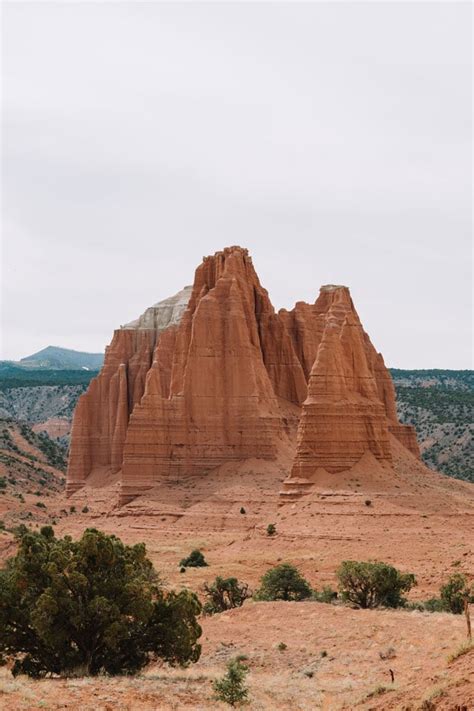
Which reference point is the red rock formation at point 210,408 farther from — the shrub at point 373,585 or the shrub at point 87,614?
the shrub at point 87,614

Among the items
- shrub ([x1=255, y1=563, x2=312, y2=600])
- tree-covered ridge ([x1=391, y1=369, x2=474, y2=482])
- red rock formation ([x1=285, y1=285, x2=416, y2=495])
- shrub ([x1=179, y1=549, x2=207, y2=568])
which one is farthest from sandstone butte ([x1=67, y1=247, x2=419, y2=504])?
tree-covered ridge ([x1=391, y1=369, x2=474, y2=482])

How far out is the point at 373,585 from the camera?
137 ft

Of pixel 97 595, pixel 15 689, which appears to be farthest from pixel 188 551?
pixel 15 689

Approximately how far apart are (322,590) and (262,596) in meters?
4.32

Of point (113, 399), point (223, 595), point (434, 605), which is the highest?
point (113, 399)

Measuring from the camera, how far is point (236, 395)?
83.6m

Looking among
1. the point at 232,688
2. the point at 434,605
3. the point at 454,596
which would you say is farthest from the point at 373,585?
the point at 232,688

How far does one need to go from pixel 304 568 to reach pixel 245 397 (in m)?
31.2

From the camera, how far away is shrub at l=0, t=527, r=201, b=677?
2689cm

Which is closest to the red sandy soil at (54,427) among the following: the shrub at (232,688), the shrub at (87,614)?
the shrub at (87,614)

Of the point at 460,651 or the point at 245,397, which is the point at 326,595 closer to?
the point at 460,651

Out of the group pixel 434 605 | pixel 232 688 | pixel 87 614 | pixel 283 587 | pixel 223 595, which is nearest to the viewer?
pixel 232 688

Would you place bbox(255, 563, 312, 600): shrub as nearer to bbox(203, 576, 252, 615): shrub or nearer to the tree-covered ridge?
bbox(203, 576, 252, 615): shrub

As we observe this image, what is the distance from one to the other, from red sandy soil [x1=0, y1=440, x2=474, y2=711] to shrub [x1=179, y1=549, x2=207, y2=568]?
845mm
